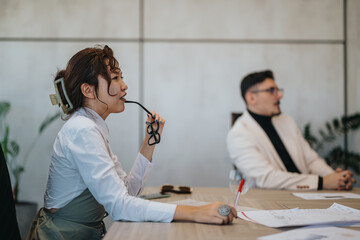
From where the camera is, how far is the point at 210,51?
3.98 m

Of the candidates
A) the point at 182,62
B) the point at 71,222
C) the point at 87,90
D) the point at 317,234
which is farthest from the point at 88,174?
the point at 182,62

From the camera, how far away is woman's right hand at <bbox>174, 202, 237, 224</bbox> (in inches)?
47.0

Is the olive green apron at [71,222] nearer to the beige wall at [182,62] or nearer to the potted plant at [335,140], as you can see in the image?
the beige wall at [182,62]

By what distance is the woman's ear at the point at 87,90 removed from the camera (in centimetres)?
147

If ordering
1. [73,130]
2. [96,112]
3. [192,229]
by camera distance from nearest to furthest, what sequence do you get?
[192,229] → [73,130] → [96,112]

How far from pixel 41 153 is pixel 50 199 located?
8.90 ft

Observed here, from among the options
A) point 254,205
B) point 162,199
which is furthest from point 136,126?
point 254,205

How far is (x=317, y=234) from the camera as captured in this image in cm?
105

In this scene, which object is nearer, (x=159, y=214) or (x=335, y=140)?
(x=159, y=214)

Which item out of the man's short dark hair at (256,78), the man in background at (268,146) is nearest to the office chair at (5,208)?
the man in background at (268,146)

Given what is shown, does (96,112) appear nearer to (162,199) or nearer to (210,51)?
(162,199)

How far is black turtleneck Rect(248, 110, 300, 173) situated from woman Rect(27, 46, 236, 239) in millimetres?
1595

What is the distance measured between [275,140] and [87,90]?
1793mm

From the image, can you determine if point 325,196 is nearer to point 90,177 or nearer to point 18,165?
point 90,177
